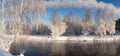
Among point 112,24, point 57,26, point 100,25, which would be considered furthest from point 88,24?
point 57,26

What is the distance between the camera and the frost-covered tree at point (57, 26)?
93062 mm

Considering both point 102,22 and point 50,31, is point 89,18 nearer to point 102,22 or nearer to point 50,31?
point 102,22

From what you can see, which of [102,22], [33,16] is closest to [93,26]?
[102,22]

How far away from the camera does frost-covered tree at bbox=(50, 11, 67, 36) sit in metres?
93.1

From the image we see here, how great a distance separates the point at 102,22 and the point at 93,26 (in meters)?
3.74

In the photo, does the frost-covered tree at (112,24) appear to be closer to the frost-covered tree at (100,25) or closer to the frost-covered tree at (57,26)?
the frost-covered tree at (100,25)

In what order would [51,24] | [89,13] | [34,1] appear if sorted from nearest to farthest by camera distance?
[34,1], [51,24], [89,13]

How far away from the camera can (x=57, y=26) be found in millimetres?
97875

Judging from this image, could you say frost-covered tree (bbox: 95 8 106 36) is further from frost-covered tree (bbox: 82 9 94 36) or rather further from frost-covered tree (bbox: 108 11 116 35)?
frost-covered tree (bbox: 108 11 116 35)

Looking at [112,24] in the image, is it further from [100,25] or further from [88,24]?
[88,24]

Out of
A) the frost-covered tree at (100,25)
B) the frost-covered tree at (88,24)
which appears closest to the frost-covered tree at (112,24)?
the frost-covered tree at (100,25)

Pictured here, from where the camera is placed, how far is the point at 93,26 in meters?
104

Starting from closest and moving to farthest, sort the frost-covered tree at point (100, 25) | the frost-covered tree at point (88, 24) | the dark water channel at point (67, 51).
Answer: the dark water channel at point (67, 51) → the frost-covered tree at point (88, 24) → the frost-covered tree at point (100, 25)

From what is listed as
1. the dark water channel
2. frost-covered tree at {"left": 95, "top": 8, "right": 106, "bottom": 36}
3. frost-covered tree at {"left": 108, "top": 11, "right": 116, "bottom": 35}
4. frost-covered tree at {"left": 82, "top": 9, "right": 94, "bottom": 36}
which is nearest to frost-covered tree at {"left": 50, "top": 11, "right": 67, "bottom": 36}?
frost-covered tree at {"left": 82, "top": 9, "right": 94, "bottom": 36}
